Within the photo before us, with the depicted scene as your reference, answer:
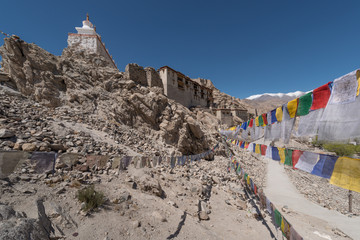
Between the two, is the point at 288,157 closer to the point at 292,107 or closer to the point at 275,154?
the point at 275,154

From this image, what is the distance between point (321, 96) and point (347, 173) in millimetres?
2159

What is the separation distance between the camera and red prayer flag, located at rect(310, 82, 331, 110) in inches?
149

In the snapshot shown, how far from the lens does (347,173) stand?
3.71m

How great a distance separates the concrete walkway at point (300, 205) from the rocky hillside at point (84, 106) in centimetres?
812

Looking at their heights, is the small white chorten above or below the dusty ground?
above

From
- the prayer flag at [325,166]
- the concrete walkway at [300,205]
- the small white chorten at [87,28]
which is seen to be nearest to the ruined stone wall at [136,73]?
the small white chorten at [87,28]

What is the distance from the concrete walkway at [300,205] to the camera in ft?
34.5

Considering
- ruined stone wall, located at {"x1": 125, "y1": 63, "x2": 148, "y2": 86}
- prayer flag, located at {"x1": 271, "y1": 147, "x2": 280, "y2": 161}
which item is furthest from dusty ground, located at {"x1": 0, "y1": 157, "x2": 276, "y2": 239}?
ruined stone wall, located at {"x1": 125, "y1": 63, "x2": 148, "y2": 86}

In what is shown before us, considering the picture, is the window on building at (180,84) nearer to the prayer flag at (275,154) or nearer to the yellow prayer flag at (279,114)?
the prayer flag at (275,154)

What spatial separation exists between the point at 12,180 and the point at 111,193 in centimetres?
257

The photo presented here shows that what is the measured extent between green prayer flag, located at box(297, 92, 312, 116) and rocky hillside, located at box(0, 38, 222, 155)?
808 cm

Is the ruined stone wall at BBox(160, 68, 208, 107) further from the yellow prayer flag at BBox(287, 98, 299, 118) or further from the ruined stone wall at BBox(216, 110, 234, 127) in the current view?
the yellow prayer flag at BBox(287, 98, 299, 118)

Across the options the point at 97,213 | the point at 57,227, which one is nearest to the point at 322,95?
the point at 97,213

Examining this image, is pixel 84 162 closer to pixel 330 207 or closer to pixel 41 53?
pixel 41 53
